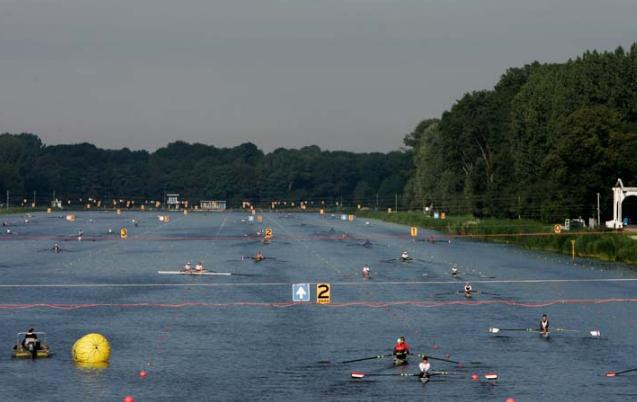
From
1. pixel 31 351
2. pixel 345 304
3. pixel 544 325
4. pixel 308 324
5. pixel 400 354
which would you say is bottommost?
pixel 31 351

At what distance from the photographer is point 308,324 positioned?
93.4 m

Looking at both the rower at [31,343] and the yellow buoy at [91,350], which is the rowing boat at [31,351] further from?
the yellow buoy at [91,350]

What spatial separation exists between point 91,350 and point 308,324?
24.1 metres

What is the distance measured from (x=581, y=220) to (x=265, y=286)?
74.8m

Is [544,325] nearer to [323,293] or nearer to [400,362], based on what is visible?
[323,293]

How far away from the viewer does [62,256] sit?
579 feet

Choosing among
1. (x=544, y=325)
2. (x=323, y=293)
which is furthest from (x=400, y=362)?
(x=323, y=293)

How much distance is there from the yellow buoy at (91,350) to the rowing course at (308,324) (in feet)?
3.76

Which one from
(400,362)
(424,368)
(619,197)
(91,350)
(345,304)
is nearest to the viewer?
→ (424,368)

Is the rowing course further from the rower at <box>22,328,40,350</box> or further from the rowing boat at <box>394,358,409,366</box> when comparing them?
the rower at <box>22,328,40,350</box>

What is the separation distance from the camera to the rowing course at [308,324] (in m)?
67.7

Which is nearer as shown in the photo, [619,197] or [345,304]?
[345,304]

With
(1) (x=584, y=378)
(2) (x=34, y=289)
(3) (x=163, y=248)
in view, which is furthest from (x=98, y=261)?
(1) (x=584, y=378)

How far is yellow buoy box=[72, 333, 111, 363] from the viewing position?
73875mm
